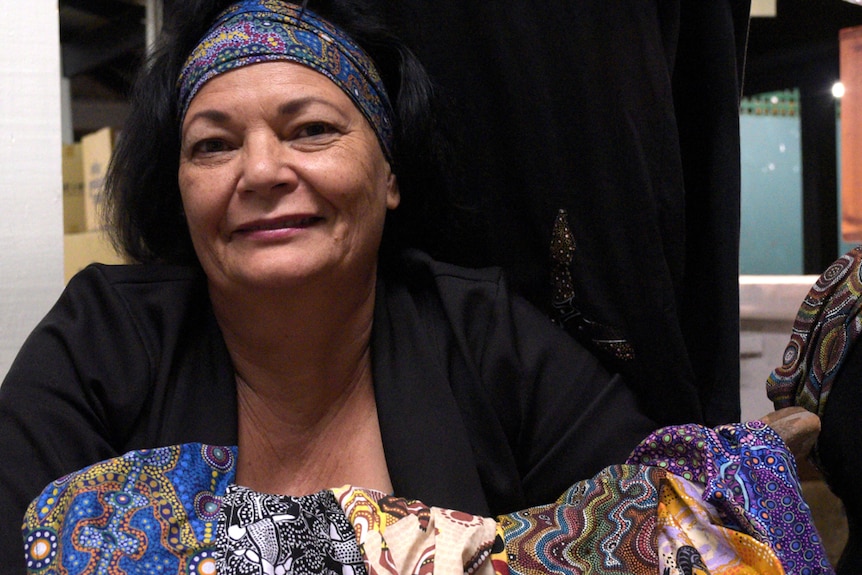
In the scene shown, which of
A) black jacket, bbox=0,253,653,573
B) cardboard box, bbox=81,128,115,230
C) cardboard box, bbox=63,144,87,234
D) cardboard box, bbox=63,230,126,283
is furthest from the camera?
cardboard box, bbox=63,144,87,234

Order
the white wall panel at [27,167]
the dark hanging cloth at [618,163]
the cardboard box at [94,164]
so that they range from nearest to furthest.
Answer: the dark hanging cloth at [618,163]
the white wall panel at [27,167]
the cardboard box at [94,164]

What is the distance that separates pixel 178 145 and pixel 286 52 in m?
0.26

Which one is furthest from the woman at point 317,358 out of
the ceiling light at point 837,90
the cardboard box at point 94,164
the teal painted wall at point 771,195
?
the teal painted wall at point 771,195

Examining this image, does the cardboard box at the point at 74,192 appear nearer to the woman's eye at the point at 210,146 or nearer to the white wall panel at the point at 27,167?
the white wall panel at the point at 27,167

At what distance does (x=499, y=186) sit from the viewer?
1.32 m

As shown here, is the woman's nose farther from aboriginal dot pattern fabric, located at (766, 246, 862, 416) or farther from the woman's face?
aboriginal dot pattern fabric, located at (766, 246, 862, 416)

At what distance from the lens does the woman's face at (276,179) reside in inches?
42.6

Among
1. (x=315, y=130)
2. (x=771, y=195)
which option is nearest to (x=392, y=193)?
(x=315, y=130)

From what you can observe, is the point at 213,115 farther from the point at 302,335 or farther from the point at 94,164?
the point at 94,164

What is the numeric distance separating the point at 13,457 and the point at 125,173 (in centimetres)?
52

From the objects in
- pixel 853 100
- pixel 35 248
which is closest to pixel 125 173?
pixel 35 248

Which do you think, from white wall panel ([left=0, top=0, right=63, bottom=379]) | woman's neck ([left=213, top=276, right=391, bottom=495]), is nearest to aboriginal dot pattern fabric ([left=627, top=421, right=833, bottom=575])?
woman's neck ([left=213, top=276, right=391, bottom=495])

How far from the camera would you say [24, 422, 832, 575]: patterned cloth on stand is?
80 cm

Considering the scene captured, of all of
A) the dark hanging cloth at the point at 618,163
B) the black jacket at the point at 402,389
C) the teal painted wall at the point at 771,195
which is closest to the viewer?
the black jacket at the point at 402,389
